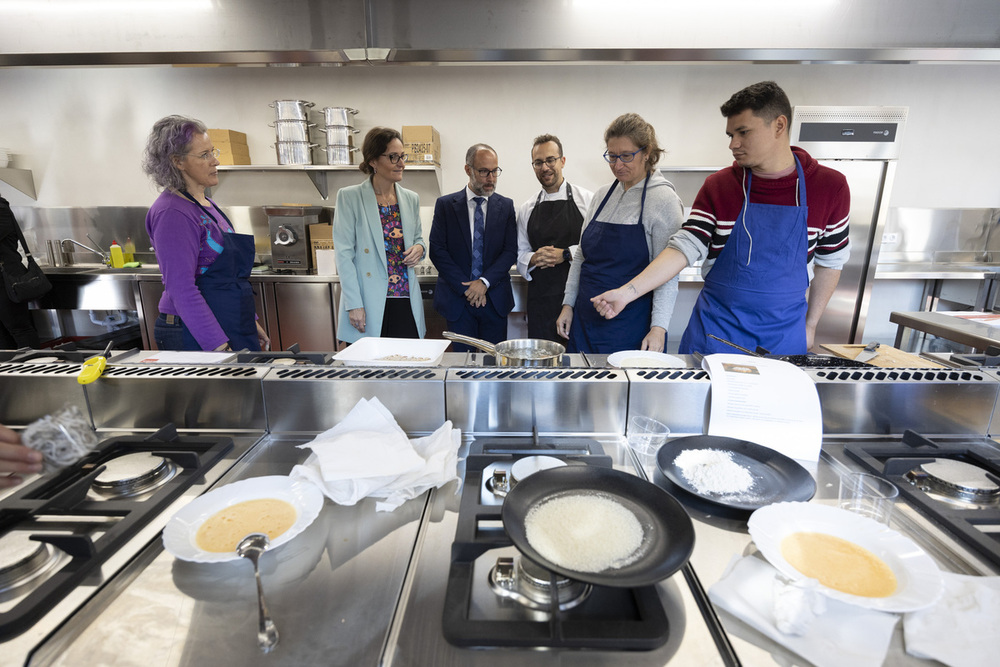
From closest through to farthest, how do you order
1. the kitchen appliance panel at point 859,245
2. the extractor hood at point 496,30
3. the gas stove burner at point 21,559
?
1. the gas stove burner at point 21,559
2. the extractor hood at point 496,30
3. the kitchen appliance panel at point 859,245

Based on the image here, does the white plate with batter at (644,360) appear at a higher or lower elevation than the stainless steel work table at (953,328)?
higher

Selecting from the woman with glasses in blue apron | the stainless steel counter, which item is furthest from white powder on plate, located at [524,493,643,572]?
the stainless steel counter

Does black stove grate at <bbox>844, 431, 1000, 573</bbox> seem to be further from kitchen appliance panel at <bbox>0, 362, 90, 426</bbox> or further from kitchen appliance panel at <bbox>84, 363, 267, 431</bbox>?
kitchen appliance panel at <bbox>0, 362, 90, 426</bbox>

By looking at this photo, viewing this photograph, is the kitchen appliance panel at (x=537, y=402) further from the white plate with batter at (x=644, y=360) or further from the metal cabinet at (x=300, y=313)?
the metal cabinet at (x=300, y=313)

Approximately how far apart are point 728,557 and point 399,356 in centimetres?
96

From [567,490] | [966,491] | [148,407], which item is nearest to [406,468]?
[567,490]

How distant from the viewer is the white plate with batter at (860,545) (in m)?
0.60

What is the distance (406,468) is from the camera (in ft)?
2.95

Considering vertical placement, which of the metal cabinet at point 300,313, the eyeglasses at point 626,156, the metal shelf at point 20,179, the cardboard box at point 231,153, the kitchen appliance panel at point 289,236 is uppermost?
the cardboard box at point 231,153

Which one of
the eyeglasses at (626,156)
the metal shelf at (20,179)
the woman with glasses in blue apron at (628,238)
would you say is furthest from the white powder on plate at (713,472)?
the metal shelf at (20,179)

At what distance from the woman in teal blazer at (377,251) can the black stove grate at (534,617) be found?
88.3 inches

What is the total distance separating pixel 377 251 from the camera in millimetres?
2789

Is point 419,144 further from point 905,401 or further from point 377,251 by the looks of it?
point 905,401

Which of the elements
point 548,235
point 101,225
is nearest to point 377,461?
point 548,235
